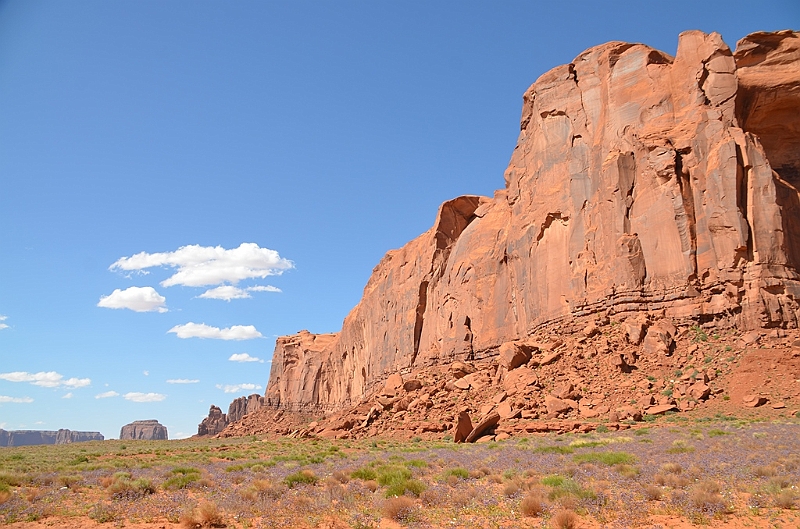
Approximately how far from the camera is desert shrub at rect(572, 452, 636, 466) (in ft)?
50.0

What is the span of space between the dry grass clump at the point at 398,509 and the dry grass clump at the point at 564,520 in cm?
255

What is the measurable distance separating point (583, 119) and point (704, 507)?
1463 inches

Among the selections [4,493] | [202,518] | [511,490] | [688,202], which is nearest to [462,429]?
[511,490]

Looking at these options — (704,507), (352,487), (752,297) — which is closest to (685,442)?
(704,507)

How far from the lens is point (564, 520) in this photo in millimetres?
9148

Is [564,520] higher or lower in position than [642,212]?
lower

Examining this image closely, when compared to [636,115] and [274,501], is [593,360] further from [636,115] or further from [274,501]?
[274,501]

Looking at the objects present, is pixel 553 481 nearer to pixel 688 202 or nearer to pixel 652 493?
pixel 652 493

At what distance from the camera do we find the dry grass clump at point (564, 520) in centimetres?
910

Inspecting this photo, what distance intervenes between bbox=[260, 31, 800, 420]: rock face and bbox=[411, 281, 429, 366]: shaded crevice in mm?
5696

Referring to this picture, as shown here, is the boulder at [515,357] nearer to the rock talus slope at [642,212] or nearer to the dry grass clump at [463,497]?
the rock talus slope at [642,212]

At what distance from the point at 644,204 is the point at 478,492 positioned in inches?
1150

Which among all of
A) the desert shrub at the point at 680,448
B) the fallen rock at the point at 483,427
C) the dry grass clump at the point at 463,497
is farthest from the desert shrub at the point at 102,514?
the fallen rock at the point at 483,427

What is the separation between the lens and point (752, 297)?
30.4 m
